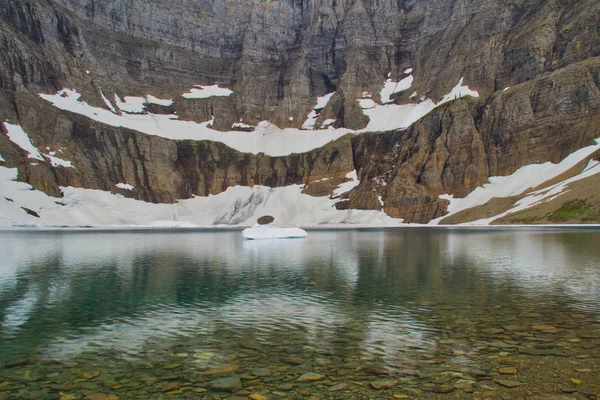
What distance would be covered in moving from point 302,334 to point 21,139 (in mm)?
155065

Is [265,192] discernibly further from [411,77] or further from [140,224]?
[411,77]

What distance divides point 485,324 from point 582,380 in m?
5.55

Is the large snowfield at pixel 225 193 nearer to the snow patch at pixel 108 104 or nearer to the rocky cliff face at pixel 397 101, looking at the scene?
the snow patch at pixel 108 104

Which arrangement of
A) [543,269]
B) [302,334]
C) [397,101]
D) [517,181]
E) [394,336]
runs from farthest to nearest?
[397,101] → [517,181] → [543,269] → [302,334] → [394,336]

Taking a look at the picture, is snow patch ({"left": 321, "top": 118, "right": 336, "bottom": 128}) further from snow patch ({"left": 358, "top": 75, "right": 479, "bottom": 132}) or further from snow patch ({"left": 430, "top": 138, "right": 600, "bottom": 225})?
snow patch ({"left": 430, "top": 138, "right": 600, "bottom": 225})

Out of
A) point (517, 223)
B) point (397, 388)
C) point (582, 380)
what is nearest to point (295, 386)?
point (397, 388)

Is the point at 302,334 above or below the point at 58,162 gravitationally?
below

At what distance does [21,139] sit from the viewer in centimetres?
14025

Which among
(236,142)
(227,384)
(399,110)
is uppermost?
(399,110)

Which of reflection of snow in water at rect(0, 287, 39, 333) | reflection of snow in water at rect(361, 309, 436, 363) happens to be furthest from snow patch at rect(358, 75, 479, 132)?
reflection of snow in water at rect(0, 287, 39, 333)

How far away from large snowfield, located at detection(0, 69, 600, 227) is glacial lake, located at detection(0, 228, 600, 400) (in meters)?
102

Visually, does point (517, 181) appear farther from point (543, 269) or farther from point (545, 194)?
point (543, 269)

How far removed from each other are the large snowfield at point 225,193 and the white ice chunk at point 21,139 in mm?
293

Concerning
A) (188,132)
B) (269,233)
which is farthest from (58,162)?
(269,233)
